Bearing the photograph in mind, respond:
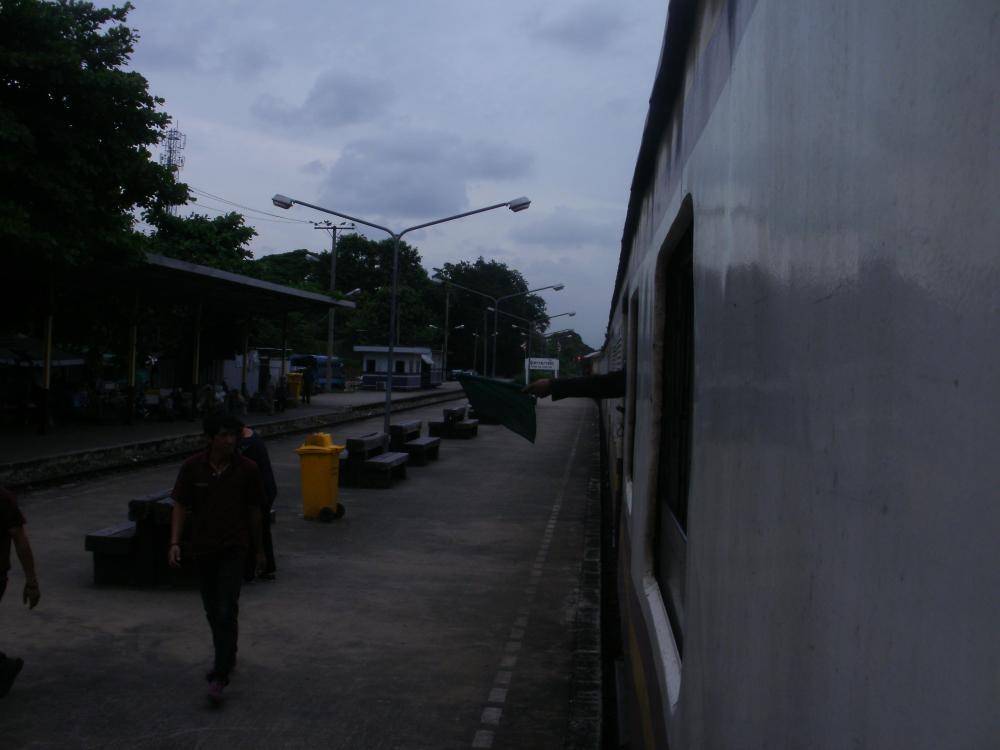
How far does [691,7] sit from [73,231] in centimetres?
1563

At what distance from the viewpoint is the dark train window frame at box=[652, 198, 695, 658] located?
3205 mm

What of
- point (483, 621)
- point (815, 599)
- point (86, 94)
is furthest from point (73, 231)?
point (815, 599)

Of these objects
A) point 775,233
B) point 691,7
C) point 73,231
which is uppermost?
point 73,231

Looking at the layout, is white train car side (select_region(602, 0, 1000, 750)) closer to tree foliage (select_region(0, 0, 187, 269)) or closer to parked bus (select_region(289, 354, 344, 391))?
tree foliage (select_region(0, 0, 187, 269))

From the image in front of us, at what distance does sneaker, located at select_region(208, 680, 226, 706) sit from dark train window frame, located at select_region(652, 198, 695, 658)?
304 cm

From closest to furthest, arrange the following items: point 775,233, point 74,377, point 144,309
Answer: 1. point 775,233
2. point 144,309
3. point 74,377

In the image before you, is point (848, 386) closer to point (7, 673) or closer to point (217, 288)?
point (7, 673)

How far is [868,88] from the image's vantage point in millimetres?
1107

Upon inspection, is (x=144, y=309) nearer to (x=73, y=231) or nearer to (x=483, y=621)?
(x=73, y=231)

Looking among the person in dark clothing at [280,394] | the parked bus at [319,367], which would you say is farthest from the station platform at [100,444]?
the parked bus at [319,367]

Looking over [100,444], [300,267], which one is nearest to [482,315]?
[300,267]

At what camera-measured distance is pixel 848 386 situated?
1.16m

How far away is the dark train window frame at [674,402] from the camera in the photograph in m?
3.21

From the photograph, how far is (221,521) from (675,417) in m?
3.10
